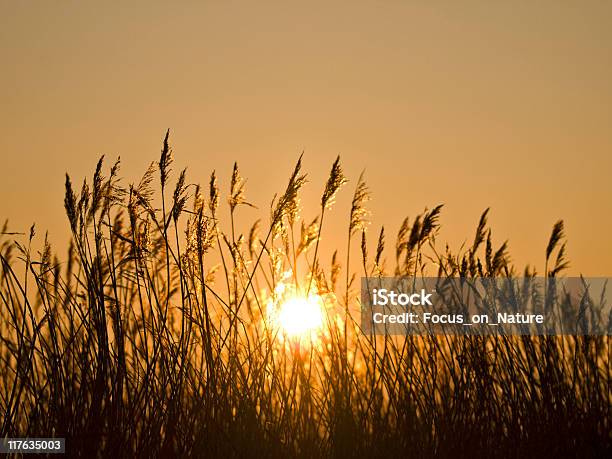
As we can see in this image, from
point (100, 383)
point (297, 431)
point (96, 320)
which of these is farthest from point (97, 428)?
point (297, 431)

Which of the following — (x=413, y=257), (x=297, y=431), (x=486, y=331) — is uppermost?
(x=413, y=257)

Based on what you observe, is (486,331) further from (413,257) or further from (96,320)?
(96,320)

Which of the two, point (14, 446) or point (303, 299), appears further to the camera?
point (303, 299)

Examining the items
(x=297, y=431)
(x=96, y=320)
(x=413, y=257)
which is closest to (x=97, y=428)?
(x=96, y=320)

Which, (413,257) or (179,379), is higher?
(413,257)

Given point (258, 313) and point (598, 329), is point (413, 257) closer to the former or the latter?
point (258, 313)

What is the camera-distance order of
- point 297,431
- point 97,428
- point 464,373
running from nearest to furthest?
1. point 97,428
2. point 297,431
3. point 464,373

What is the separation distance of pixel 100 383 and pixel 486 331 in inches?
78.3

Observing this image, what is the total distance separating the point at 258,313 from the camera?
4.40 m

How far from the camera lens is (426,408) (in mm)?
4109

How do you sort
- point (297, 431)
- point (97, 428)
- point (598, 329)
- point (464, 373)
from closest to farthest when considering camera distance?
point (97, 428)
point (297, 431)
point (464, 373)
point (598, 329)

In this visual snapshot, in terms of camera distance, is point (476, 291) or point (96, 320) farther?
point (476, 291)

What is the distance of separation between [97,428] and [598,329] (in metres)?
3.03

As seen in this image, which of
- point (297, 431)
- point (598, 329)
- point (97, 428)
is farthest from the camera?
point (598, 329)
